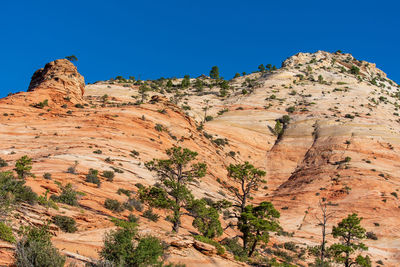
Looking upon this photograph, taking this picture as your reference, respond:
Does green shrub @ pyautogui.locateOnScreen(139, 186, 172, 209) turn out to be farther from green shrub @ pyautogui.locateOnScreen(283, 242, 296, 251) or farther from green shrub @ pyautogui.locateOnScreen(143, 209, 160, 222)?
green shrub @ pyautogui.locateOnScreen(283, 242, 296, 251)

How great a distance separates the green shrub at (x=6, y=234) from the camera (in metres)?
12.1

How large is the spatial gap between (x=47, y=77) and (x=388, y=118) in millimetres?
82981

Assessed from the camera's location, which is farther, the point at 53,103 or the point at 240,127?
the point at 240,127

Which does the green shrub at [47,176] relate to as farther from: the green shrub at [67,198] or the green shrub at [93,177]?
the green shrub at [67,198]

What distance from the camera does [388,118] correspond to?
78.0m

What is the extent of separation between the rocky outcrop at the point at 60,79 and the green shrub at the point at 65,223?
154 ft

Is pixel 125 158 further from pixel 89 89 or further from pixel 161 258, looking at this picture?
pixel 89 89

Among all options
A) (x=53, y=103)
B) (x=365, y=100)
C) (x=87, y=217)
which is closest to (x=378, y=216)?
(x=87, y=217)

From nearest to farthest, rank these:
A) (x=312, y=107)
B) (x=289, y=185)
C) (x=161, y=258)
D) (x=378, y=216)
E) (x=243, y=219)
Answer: (x=161, y=258) < (x=243, y=219) < (x=378, y=216) < (x=289, y=185) < (x=312, y=107)

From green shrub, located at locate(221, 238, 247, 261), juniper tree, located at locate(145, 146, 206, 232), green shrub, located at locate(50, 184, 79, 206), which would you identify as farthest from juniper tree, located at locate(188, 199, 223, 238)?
green shrub, located at locate(50, 184, 79, 206)

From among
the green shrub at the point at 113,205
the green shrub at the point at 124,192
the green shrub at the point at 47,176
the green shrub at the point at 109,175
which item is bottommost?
the green shrub at the point at 113,205

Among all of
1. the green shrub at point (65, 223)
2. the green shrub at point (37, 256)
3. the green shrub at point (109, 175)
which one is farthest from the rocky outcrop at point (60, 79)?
the green shrub at point (37, 256)

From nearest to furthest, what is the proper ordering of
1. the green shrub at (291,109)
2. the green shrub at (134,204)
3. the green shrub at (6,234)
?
the green shrub at (6,234) → the green shrub at (134,204) → the green shrub at (291,109)

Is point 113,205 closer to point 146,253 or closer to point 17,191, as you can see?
point 17,191
